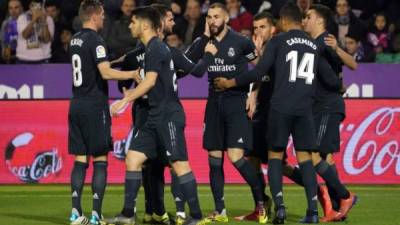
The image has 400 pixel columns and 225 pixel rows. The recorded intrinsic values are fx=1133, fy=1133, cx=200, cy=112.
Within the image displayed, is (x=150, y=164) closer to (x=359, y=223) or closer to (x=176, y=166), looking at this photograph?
(x=176, y=166)

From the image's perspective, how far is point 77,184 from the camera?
1162 cm

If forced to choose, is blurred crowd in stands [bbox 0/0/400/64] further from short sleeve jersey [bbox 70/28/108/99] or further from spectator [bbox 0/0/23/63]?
short sleeve jersey [bbox 70/28/108/99]

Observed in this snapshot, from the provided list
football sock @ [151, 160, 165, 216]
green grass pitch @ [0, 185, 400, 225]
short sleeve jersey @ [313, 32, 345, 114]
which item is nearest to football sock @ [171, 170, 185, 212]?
football sock @ [151, 160, 165, 216]

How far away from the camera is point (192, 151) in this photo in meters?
17.0

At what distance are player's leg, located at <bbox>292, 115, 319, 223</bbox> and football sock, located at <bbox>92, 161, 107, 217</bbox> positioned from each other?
6.60ft

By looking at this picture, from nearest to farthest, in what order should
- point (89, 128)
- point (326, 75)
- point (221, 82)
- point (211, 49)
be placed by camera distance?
point (211, 49)
point (89, 128)
point (221, 82)
point (326, 75)

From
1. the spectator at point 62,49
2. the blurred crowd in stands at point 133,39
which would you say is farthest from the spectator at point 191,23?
the spectator at point 62,49

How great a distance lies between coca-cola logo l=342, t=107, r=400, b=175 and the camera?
16.8 meters

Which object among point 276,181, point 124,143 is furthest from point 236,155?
point 124,143

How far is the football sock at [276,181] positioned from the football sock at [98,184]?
1.72 m

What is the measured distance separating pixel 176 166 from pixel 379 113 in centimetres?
652

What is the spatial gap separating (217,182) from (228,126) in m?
0.62

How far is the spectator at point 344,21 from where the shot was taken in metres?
19.8

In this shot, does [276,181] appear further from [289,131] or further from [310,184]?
[289,131]
